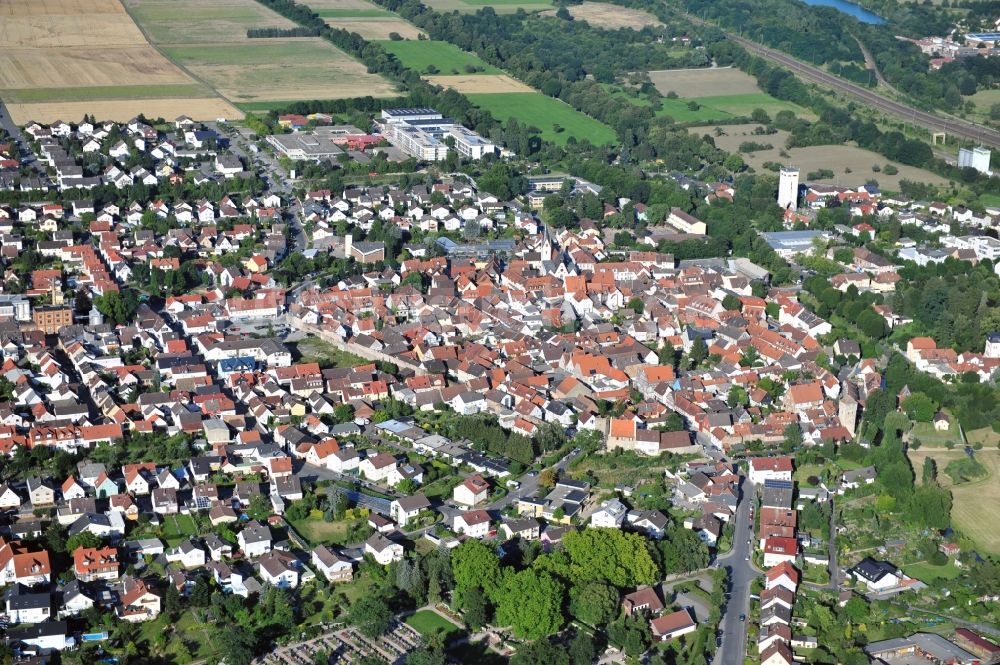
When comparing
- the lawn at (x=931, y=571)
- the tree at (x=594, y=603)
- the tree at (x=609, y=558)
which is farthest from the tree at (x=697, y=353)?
the tree at (x=594, y=603)

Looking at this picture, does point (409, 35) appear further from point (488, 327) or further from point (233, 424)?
point (233, 424)

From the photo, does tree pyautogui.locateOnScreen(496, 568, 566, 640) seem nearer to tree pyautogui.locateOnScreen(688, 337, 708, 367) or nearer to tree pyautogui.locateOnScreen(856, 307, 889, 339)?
tree pyautogui.locateOnScreen(688, 337, 708, 367)

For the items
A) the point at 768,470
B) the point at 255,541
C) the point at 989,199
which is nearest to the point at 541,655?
the point at 255,541

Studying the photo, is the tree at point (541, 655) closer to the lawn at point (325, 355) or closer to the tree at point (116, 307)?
the lawn at point (325, 355)

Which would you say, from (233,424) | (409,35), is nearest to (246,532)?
(233,424)

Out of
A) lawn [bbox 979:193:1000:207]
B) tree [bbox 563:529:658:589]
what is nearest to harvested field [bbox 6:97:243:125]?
lawn [bbox 979:193:1000:207]

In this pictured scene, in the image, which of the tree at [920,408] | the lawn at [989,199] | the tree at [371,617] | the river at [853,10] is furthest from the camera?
the river at [853,10]
